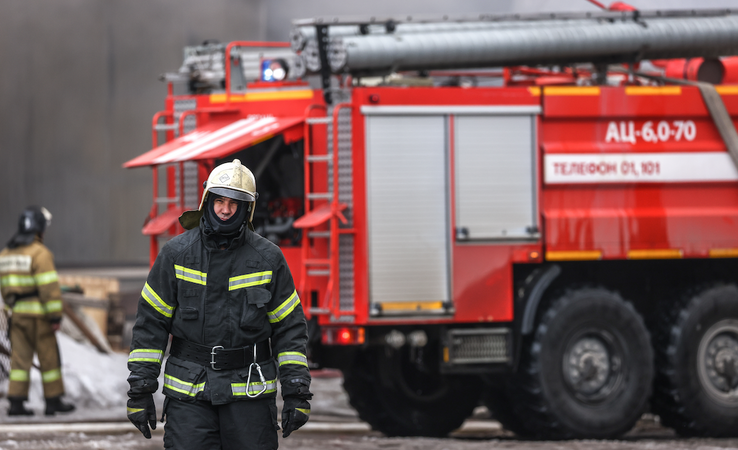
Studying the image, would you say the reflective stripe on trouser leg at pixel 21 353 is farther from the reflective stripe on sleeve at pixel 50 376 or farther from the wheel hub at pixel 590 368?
the wheel hub at pixel 590 368

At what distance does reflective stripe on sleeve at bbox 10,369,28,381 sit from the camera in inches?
368

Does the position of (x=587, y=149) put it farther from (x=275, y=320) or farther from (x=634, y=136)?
(x=275, y=320)

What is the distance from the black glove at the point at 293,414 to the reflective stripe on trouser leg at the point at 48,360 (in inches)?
217

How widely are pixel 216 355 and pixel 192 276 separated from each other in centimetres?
32

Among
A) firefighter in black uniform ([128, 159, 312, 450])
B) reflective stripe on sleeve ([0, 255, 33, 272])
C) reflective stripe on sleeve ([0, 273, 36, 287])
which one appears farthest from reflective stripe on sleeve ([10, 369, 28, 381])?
firefighter in black uniform ([128, 159, 312, 450])

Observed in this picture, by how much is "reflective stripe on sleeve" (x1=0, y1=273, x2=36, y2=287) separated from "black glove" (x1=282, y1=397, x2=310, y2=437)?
19.4ft

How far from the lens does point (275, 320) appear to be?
4520 mm

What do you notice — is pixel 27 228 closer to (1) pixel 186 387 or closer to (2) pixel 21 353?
(2) pixel 21 353

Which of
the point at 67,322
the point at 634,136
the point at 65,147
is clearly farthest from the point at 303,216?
the point at 65,147

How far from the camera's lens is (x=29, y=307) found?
9.68 metres

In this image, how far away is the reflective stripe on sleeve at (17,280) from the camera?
9.71 m

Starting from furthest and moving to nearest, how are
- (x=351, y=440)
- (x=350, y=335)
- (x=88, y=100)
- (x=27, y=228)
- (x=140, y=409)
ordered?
(x=88, y=100) < (x=27, y=228) < (x=351, y=440) < (x=350, y=335) < (x=140, y=409)

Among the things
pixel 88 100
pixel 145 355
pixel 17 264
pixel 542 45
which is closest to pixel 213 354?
pixel 145 355

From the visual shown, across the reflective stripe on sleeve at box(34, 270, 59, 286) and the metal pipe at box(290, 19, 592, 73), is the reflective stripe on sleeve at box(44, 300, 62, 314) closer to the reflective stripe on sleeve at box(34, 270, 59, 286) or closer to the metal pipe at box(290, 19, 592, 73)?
the reflective stripe on sleeve at box(34, 270, 59, 286)
